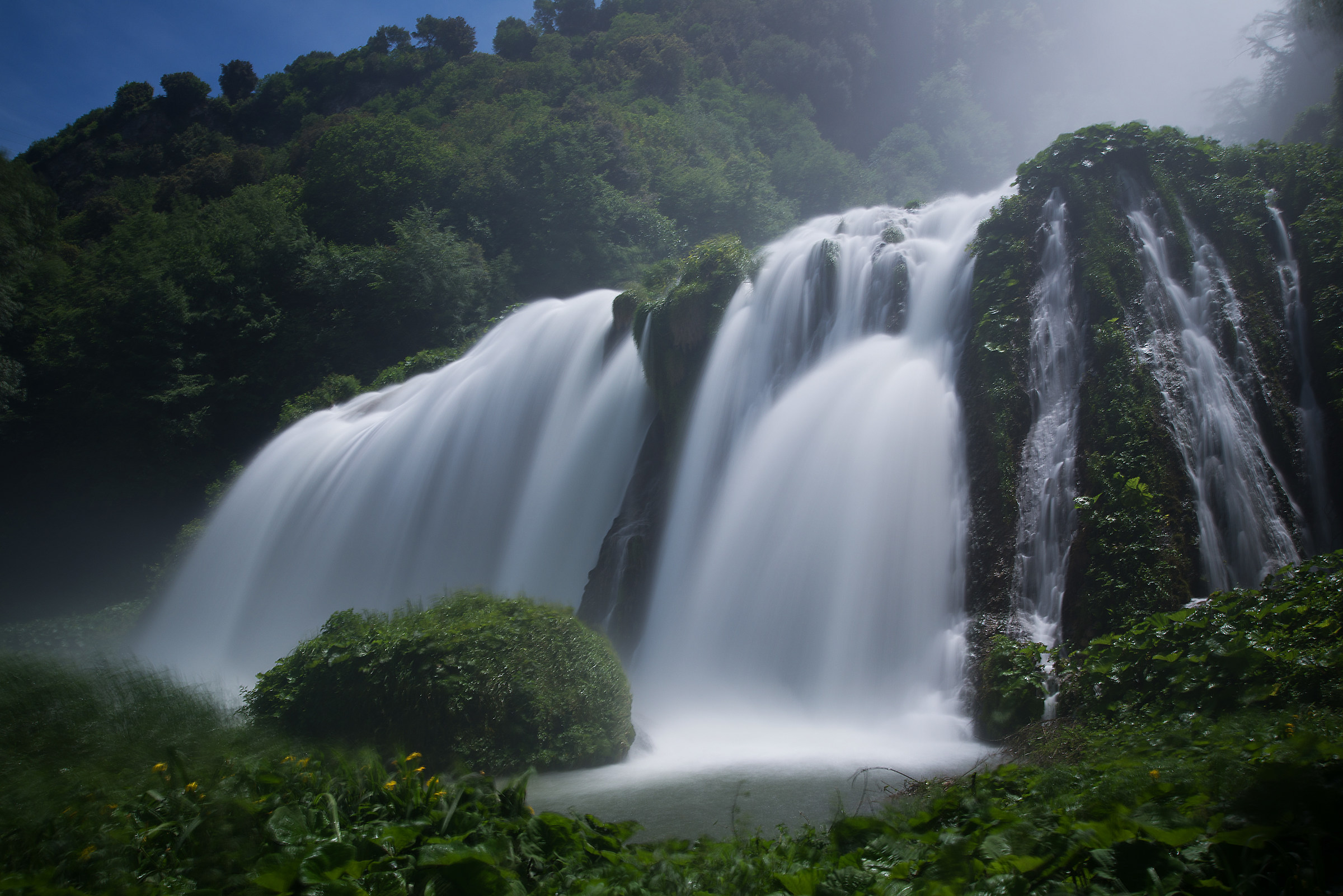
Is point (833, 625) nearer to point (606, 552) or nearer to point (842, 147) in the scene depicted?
point (606, 552)

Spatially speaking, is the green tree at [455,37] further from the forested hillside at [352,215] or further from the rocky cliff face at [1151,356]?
the rocky cliff face at [1151,356]

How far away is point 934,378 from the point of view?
1127 centimetres

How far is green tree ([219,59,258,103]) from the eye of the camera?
60250mm

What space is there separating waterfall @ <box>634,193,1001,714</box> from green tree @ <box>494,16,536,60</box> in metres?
51.5

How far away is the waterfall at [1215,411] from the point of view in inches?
332

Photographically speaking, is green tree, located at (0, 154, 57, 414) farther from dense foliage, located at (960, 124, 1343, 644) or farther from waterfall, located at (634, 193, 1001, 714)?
dense foliage, located at (960, 124, 1343, 644)

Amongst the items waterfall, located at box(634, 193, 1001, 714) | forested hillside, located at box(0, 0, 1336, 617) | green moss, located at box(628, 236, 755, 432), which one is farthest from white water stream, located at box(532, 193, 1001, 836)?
forested hillside, located at box(0, 0, 1336, 617)

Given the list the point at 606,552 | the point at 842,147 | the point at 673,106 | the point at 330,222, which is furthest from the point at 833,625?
the point at 842,147

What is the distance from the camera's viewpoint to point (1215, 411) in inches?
368

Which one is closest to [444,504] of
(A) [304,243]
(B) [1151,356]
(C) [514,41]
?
(B) [1151,356]

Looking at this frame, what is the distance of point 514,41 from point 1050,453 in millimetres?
59315

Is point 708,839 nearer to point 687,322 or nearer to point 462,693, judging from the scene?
point 462,693

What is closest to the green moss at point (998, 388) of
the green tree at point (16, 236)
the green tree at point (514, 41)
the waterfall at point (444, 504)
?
the waterfall at point (444, 504)

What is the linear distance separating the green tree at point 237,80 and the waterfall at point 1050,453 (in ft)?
224
